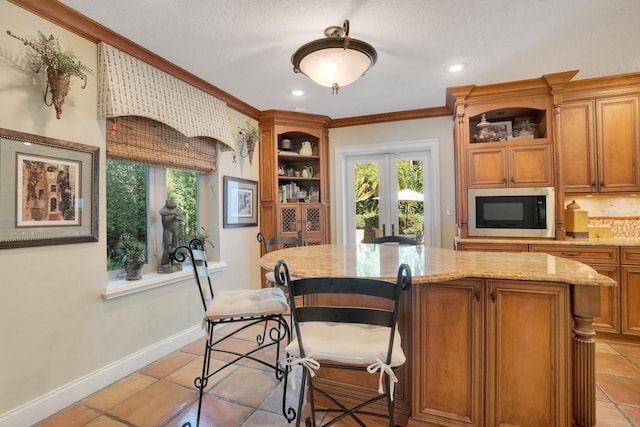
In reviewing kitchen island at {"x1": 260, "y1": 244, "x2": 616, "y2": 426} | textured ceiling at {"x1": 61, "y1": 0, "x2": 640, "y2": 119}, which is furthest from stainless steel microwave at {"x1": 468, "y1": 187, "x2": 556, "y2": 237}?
kitchen island at {"x1": 260, "y1": 244, "x2": 616, "y2": 426}

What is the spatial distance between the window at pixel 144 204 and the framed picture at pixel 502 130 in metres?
3.31

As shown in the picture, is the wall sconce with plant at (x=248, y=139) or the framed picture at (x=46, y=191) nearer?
the framed picture at (x=46, y=191)

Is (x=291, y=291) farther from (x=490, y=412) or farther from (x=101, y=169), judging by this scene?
(x=101, y=169)

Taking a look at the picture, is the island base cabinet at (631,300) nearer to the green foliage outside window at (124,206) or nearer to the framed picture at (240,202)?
the framed picture at (240,202)

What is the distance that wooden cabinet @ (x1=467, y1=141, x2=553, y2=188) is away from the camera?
3.12 meters

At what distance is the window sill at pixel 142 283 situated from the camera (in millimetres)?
2221

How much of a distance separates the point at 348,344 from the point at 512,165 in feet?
9.44

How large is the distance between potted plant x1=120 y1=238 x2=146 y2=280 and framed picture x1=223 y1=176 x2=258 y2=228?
996 mm

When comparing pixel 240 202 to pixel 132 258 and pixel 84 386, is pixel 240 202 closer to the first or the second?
pixel 132 258

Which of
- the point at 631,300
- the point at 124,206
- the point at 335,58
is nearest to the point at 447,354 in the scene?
the point at 335,58

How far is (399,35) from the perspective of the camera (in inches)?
88.2

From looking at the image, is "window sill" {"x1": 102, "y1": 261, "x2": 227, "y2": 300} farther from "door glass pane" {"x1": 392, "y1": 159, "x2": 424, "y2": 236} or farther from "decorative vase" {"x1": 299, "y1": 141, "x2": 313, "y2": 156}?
"door glass pane" {"x1": 392, "y1": 159, "x2": 424, "y2": 236}

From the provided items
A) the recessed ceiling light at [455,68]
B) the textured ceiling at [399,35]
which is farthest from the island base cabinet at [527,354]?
the recessed ceiling light at [455,68]

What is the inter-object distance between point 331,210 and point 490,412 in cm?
314
